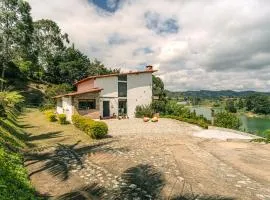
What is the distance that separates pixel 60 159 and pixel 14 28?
3802 centimetres

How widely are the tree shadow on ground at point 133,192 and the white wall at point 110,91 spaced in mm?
25760

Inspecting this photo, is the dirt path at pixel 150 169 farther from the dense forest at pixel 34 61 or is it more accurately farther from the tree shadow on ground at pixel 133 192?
the dense forest at pixel 34 61

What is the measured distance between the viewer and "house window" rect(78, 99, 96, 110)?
33.8 m

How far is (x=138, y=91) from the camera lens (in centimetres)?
3884

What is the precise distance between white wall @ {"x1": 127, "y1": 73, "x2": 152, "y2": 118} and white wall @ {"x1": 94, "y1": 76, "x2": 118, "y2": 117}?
75.7 inches

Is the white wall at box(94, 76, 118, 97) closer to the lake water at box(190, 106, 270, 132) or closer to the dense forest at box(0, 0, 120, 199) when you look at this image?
the dense forest at box(0, 0, 120, 199)

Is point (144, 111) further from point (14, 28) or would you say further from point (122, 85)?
point (14, 28)

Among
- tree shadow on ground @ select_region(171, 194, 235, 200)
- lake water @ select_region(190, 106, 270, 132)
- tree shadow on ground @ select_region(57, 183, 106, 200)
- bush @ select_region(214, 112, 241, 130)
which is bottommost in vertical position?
lake water @ select_region(190, 106, 270, 132)

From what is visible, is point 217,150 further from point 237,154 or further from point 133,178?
point 133,178

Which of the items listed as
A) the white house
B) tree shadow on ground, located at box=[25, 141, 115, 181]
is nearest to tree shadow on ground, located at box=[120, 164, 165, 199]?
tree shadow on ground, located at box=[25, 141, 115, 181]

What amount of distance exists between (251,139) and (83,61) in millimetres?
56550

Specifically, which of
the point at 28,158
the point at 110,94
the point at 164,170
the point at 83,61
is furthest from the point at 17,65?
the point at 164,170

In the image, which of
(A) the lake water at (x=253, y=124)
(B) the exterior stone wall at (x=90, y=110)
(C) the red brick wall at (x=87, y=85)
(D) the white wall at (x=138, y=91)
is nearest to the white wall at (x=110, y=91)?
(B) the exterior stone wall at (x=90, y=110)

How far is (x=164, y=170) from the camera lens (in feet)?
39.2
